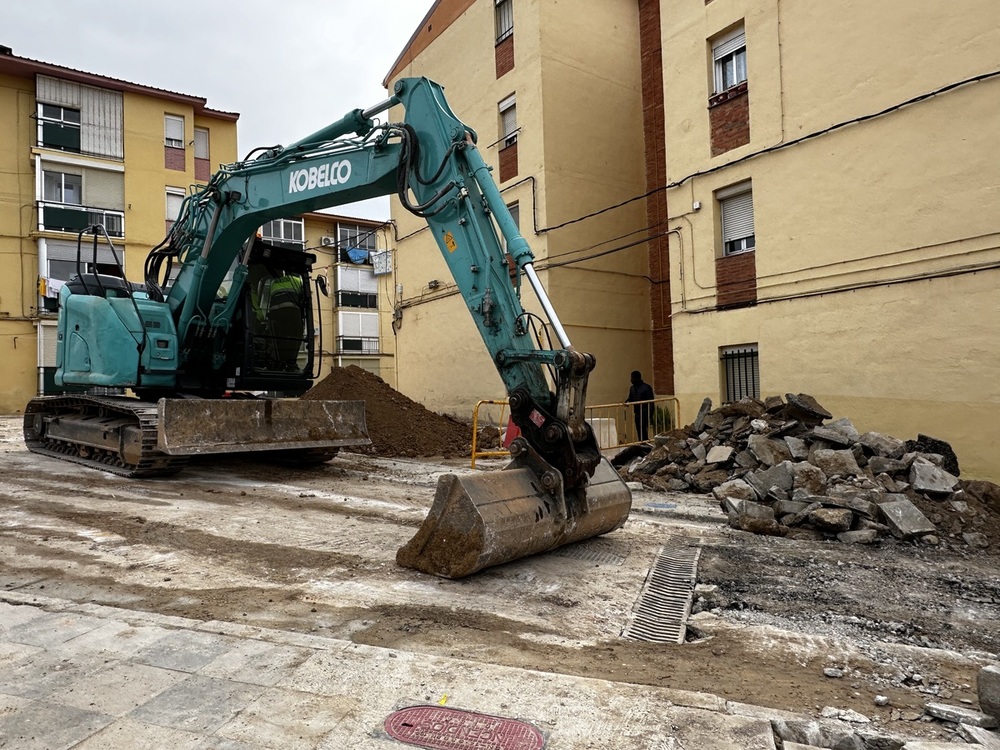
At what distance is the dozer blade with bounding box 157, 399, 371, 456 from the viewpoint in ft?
27.0

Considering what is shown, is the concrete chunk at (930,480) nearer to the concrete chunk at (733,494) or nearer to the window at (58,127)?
the concrete chunk at (733,494)

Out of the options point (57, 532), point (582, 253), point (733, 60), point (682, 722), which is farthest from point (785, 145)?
point (57, 532)

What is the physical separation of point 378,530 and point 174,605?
235 cm

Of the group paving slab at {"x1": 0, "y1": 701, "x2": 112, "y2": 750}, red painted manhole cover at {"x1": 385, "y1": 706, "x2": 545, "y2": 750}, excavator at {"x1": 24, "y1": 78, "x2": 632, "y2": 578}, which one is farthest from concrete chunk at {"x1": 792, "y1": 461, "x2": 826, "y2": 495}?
paving slab at {"x1": 0, "y1": 701, "x2": 112, "y2": 750}

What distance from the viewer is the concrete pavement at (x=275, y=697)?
2564 mm

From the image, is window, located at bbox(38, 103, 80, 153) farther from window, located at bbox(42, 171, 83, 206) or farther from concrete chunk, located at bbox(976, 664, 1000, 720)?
concrete chunk, located at bbox(976, 664, 1000, 720)

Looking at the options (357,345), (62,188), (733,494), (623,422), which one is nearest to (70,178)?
(62,188)

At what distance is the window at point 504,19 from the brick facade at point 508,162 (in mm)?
2846

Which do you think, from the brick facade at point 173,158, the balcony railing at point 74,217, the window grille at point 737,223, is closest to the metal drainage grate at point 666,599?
the window grille at point 737,223

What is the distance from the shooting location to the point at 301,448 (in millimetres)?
9562

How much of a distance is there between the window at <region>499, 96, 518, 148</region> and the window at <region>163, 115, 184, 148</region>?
18903mm

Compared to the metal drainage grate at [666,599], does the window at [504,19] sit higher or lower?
higher

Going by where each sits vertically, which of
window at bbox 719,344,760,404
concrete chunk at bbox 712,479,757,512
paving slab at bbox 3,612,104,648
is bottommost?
concrete chunk at bbox 712,479,757,512

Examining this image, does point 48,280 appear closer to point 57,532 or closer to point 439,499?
point 57,532
